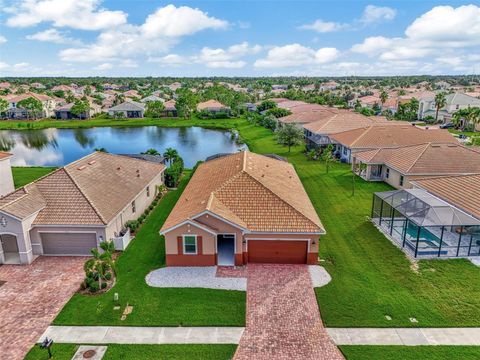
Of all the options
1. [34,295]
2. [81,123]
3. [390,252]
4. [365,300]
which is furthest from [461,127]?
[81,123]

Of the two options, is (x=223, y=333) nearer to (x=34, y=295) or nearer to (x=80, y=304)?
(x=80, y=304)

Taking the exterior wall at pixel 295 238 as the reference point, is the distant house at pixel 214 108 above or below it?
above

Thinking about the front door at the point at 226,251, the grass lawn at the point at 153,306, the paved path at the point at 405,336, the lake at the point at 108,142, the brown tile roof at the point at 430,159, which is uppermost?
the brown tile roof at the point at 430,159

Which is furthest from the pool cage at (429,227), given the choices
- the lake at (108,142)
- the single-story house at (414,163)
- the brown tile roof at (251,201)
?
the lake at (108,142)

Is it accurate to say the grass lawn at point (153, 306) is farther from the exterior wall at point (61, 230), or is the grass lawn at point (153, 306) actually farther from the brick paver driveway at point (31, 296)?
the exterior wall at point (61, 230)

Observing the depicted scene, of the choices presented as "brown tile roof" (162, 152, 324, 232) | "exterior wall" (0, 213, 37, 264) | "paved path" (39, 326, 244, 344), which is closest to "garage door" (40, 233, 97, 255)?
"exterior wall" (0, 213, 37, 264)

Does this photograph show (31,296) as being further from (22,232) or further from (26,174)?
(26,174)
